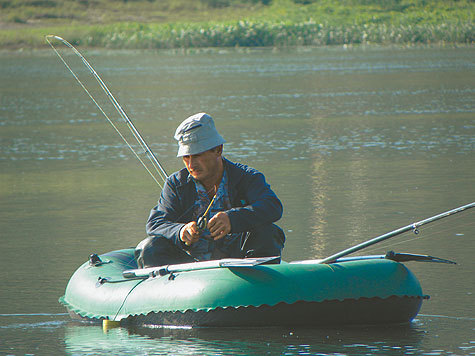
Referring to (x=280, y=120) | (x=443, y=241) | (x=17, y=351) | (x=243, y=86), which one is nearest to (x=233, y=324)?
(x=17, y=351)

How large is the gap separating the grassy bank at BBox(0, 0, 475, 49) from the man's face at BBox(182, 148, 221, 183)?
158ft

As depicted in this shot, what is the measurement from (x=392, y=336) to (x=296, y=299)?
569 millimetres

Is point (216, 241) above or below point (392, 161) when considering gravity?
above

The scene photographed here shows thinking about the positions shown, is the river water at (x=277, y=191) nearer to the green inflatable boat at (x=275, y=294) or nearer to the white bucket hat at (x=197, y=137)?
the green inflatable boat at (x=275, y=294)

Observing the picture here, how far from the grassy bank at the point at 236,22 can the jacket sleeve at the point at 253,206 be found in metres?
48.0

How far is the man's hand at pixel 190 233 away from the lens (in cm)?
561

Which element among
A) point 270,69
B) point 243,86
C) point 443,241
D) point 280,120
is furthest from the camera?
point 270,69

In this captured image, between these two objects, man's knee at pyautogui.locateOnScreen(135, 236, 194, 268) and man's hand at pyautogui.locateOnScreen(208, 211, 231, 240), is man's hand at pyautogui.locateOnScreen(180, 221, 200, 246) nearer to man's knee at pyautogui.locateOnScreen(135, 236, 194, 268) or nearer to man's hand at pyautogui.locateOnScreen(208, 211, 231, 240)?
man's hand at pyautogui.locateOnScreen(208, 211, 231, 240)

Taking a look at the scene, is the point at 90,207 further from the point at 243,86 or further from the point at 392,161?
the point at 243,86

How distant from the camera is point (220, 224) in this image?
561 cm

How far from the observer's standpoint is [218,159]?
19.3ft

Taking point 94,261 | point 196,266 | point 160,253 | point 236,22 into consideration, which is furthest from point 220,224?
point 236,22

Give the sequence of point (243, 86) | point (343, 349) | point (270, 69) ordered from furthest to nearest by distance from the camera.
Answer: point (270, 69)
point (243, 86)
point (343, 349)

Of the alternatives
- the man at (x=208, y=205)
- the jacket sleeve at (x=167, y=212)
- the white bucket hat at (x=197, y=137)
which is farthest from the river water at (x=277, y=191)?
the white bucket hat at (x=197, y=137)
